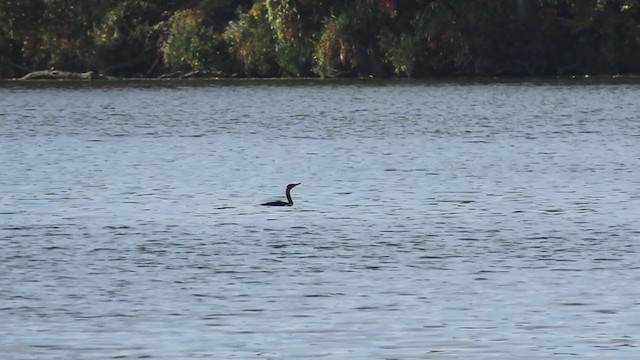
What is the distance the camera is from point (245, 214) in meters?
29.3

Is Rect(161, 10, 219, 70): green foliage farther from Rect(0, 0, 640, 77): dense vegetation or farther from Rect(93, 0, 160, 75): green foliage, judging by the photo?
Rect(93, 0, 160, 75): green foliage

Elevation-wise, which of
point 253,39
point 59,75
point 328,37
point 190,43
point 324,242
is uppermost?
point 324,242

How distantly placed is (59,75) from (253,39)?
11549 mm

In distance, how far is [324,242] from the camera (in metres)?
25.5

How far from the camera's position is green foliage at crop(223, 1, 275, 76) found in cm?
8856

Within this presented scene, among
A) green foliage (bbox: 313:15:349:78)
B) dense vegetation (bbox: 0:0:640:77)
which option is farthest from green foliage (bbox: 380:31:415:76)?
green foliage (bbox: 313:15:349:78)

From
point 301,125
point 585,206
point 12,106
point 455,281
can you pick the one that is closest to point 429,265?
point 455,281

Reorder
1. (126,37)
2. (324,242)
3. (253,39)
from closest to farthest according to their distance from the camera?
(324,242), (253,39), (126,37)

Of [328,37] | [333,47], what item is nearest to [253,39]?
[333,47]

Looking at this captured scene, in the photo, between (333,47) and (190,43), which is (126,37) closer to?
(190,43)

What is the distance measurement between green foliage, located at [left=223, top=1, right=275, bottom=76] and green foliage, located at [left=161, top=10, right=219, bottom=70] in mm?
1253

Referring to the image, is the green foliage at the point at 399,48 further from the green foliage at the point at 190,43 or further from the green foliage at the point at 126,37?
the green foliage at the point at 126,37

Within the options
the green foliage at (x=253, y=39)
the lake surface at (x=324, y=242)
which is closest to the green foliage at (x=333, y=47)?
the green foliage at (x=253, y=39)

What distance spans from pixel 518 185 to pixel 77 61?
207ft
